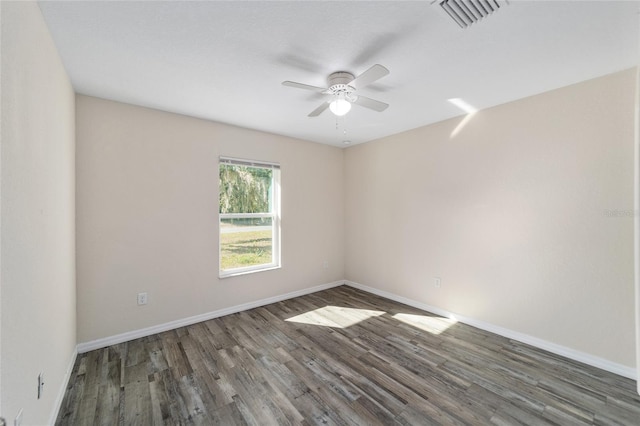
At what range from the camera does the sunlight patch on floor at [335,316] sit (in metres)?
3.10

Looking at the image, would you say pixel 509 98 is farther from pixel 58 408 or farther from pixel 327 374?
pixel 58 408

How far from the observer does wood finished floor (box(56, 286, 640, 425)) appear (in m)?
1.73

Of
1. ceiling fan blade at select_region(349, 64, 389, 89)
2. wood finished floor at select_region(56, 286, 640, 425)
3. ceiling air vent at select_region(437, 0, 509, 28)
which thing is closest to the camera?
ceiling air vent at select_region(437, 0, 509, 28)

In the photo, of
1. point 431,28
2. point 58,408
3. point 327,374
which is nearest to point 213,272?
point 58,408

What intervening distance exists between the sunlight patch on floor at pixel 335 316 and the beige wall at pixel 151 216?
0.72m

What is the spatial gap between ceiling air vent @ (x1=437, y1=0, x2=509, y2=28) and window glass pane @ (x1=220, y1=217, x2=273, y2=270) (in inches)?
119

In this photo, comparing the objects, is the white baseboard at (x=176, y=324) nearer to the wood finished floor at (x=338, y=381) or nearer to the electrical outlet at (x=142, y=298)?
the wood finished floor at (x=338, y=381)

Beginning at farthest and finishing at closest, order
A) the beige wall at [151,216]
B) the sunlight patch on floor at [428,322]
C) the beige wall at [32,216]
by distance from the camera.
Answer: the sunlight patch on floor at [428,322] → the beige wall at [151,216] → the beige wall at [32,216]

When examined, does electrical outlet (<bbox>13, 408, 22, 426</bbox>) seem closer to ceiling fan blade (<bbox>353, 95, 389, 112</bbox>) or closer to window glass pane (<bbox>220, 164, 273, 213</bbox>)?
window glass pane (<bbox>220, 164, 273, 213</bbox>)

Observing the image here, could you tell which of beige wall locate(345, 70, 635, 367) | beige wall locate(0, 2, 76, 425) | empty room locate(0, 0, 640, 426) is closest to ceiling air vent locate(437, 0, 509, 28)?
empty room locate(0, 0, 640, 426)

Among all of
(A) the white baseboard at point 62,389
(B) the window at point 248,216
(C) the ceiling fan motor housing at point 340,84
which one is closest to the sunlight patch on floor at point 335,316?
(B) the window at point 248,216

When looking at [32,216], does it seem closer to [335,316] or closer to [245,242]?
[245,242]

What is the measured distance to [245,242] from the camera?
142 inches

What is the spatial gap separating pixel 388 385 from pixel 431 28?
251 cm
